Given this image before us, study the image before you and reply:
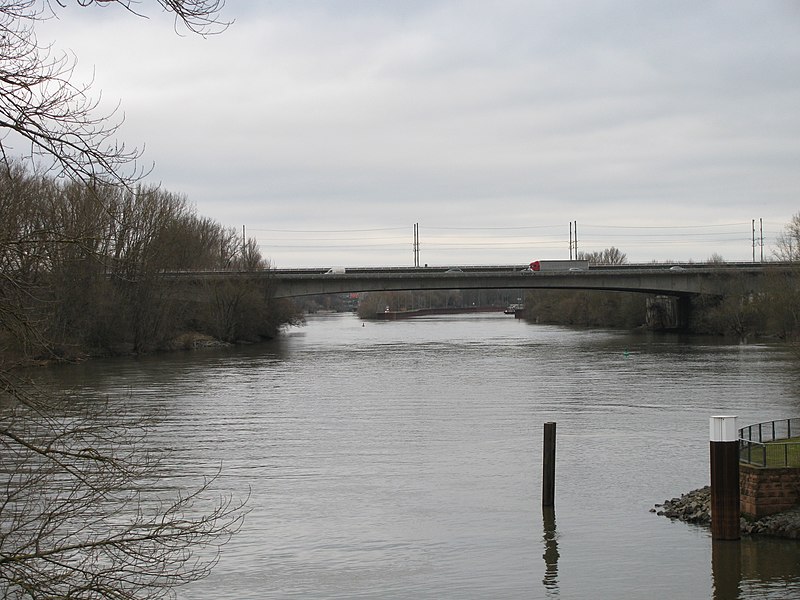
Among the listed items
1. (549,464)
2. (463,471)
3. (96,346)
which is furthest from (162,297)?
(549,464)

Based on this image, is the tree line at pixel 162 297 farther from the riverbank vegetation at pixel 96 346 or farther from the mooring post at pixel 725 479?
the mooring post at pixel 725 479

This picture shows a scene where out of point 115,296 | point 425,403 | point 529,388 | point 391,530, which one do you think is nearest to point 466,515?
point 391,530

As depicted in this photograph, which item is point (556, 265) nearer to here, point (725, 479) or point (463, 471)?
point (463, 471)

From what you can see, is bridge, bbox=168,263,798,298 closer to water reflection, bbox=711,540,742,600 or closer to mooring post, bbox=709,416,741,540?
mooring post, bbox=709,416,741,540

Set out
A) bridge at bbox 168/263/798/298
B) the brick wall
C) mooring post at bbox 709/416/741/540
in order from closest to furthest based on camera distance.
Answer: mooring post at bbox 709/416/741/540
the brick wall
bridge at bbox 168/263/798/298

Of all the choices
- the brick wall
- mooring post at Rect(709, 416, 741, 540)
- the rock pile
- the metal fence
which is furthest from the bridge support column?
mooring post at Rect(709, 416, 741, 540)

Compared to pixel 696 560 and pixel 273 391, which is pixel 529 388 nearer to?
pixel 273 391

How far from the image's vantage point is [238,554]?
1947cm

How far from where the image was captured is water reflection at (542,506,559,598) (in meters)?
17.8

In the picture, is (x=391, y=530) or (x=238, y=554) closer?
(x=238, y=554)

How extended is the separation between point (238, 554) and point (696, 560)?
347 inches

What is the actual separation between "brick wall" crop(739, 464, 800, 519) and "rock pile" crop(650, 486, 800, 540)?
17 centimetres

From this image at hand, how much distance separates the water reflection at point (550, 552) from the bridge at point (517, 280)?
207 feet

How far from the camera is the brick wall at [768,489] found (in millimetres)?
19859
